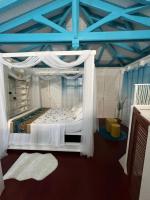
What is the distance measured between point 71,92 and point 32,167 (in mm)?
3603

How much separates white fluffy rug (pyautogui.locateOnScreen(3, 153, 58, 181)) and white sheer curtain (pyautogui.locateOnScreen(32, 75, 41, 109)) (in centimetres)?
274

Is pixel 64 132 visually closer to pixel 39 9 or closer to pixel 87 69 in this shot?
pixel 87 69

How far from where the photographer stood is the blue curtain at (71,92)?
5.47 meters

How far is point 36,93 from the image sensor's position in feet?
16.9

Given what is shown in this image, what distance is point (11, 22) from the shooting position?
246cm

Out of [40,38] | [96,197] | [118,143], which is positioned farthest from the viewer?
[118,143]

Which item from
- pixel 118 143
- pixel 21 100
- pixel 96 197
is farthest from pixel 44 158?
pixel 21 100

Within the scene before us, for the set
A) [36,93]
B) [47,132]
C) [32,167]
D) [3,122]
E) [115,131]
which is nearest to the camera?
[32,167]

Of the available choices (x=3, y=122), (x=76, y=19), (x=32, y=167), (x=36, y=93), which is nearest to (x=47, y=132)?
(x=32, y=167)

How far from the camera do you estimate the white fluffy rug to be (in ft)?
7.00

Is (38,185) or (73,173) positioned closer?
(38,185)

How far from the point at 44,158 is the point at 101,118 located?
11.6 ft

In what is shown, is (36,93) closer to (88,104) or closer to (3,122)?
(3,122)

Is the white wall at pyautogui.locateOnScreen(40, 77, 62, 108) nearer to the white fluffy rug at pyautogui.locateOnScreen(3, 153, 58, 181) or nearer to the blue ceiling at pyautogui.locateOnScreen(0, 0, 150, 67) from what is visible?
the blue ceiling at pyautogui.locateOnScreen(0, 0, 150, 67)
